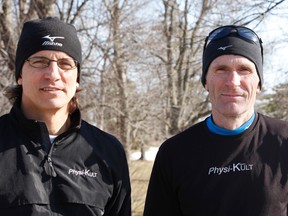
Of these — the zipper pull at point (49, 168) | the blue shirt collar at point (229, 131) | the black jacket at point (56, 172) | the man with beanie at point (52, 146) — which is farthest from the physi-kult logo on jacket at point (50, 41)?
the blue shirt collar at point (229, 131)

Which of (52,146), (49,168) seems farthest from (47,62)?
(49,168)

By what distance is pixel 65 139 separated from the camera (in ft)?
10.2

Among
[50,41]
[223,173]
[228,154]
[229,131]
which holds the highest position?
[50,41]

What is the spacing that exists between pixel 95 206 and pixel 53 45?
1.04 metres

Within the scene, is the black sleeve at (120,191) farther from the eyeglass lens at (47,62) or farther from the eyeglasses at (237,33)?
the eyeglasses at (237,33)

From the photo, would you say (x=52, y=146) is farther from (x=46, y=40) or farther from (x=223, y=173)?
(x=223, y=173)

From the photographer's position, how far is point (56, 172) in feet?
9.71

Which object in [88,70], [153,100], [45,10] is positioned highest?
[45,10]

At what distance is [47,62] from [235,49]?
1.19 metres

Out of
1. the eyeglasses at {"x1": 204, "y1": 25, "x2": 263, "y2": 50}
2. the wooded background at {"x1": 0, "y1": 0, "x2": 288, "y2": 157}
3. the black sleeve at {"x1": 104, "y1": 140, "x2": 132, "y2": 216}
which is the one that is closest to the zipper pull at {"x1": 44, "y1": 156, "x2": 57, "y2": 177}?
the black sleeve at {"x1": 104, "y1": 140, "x2": 132, "y2": 216}

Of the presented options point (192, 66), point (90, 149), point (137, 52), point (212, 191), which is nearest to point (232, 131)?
point (212, 191)

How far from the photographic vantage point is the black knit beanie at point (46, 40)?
10.1 ft

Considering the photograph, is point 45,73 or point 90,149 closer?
point 45,73

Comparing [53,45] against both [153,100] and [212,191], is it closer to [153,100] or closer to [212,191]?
[212,191]
